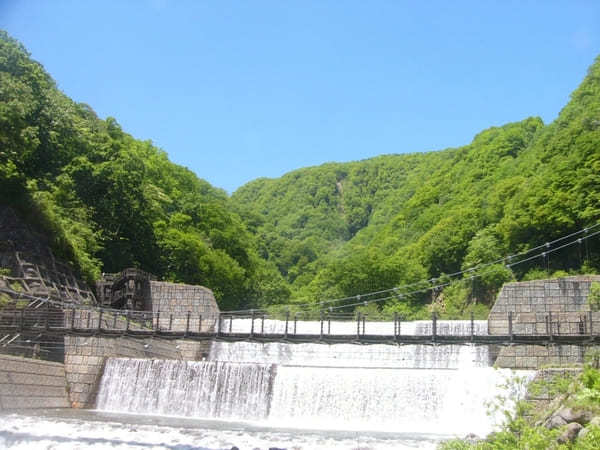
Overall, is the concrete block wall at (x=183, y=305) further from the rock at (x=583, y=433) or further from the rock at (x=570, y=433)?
the rock at (x=583, y=433)

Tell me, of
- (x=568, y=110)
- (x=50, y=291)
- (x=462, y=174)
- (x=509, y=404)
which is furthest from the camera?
(x=462, y=174)

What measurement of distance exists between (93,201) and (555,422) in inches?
1157

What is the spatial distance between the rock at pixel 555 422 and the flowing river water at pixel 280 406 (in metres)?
4.33

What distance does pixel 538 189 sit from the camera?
4284 centimetres

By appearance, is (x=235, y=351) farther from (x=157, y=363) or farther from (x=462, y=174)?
(x=462, y=174)

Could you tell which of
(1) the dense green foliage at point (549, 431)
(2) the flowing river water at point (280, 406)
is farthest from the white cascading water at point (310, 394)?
(1) the dense green foliage at point (549, 431)

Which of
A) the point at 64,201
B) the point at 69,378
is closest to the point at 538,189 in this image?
the point at 64,201

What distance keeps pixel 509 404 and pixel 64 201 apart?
2358 cm

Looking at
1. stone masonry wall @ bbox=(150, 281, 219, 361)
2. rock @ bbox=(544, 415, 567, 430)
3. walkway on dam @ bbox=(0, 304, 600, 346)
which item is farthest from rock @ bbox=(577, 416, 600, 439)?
stone masonry wall @ bbox=(150, 281, 219, 361)

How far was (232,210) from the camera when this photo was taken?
8050 cm

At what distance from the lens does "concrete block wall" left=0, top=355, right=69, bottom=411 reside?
19562mm

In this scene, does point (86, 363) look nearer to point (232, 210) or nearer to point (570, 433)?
point (570, 433)

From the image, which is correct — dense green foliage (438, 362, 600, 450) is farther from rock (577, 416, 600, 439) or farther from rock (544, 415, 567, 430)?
rock (544, 415, 567, 430)

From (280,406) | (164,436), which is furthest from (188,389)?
(164,436)
